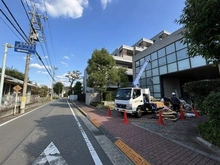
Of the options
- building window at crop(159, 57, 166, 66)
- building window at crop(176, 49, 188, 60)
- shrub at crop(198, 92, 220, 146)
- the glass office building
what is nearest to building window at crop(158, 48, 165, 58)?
the glass office building

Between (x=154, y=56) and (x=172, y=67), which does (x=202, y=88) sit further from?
(x=154, y=56)

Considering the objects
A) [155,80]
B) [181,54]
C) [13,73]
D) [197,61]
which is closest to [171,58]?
[181,54]

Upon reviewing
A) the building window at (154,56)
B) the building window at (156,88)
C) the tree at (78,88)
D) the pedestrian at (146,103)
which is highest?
the building window at (154,56)

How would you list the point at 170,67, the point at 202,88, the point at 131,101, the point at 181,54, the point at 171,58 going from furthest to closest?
the point at 170,67, the point at 171,58, the point at 181,54, the point at 131,101, the point at 202,88

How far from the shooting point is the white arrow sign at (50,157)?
3.25m

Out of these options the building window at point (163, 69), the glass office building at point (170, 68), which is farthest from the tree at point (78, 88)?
the building window at point (163, 69)

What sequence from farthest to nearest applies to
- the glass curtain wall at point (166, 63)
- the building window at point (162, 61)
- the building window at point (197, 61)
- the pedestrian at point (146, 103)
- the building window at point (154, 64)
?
the building window at point (154, 64) → the building window at point (162, 61) → the glass curtain wall at point (166, 63) → the building window at point (197, 61) → the pedestrian at point (146, 103)

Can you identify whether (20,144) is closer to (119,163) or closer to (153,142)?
(119,163)

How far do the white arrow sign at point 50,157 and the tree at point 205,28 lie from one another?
4.90 metres

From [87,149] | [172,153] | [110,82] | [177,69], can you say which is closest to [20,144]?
[87,149]

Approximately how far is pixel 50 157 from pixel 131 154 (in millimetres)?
2233

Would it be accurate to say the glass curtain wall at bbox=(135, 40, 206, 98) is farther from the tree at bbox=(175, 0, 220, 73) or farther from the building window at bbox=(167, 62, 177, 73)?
the tree at bbox=(175, 0, 220, 73)

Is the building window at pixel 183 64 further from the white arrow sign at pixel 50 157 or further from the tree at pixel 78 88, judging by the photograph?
the tree at pixel 78 88

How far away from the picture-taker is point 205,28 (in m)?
3.58
